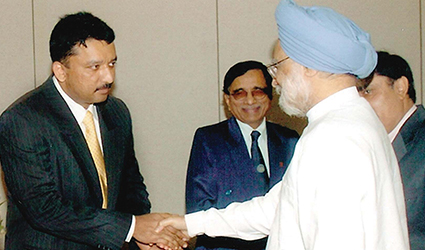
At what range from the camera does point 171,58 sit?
4.09 m

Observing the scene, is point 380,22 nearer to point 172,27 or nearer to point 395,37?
point 395,37

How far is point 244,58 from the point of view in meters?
4.15

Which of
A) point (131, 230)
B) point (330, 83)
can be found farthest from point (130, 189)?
point (330, 83)

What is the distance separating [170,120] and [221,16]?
2.53ft

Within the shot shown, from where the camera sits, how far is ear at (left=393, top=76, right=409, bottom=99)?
8.86 feet

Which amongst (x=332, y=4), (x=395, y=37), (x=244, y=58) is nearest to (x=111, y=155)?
(x=244, y=58)

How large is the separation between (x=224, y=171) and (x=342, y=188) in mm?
1537

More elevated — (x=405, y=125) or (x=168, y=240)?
(x=405, y=125)

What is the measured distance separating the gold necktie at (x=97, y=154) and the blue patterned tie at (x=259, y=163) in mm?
853

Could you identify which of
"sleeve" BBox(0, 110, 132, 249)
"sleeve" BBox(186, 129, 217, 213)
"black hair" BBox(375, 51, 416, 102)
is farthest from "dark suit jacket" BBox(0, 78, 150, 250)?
"black hair" BBox(375, 51, 416, 102)

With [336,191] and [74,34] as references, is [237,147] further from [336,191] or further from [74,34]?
[336,191]

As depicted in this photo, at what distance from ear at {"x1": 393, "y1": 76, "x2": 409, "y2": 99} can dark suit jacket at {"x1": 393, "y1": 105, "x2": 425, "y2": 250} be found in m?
0.20

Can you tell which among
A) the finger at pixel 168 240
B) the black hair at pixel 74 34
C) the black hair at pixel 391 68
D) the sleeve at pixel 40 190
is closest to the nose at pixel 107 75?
the black hair at pixel 74 34

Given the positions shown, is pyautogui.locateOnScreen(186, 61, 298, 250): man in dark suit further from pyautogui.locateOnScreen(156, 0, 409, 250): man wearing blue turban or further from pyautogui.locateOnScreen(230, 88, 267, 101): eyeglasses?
pyautogui.locateOnScreen(156, 0, 409, 250): man wearing blue turban
